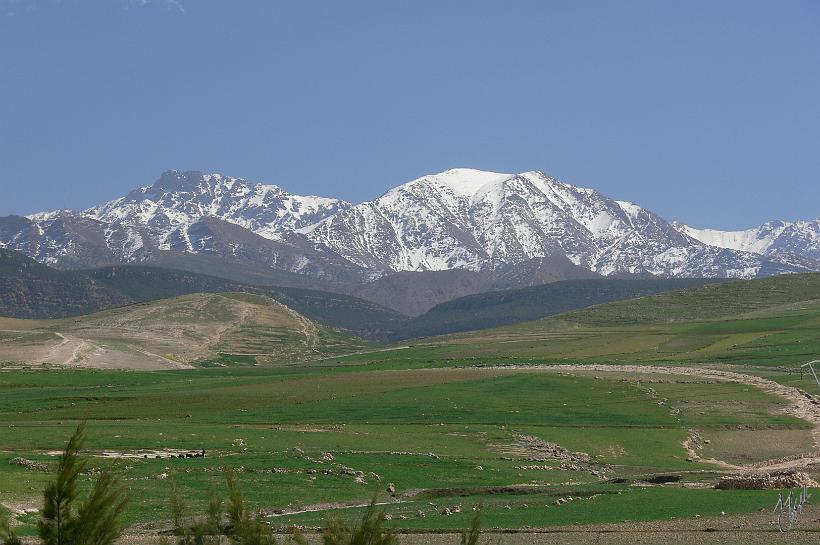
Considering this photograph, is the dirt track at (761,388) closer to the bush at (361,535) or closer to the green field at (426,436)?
the green field at (426,436)

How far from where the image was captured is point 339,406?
101 meters

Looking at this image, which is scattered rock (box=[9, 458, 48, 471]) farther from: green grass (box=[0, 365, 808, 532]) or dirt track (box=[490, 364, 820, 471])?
dirt track (box=[490, 364, 820, 471])

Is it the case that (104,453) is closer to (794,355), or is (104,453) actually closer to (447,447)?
(447,447)

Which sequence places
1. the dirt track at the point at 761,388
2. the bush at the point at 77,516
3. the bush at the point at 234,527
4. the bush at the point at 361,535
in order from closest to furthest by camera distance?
1. the bush at the point at 77,516
2. the bush at the point at 361,535
3. the bush at the point at 234,527
4. the dirt track at the point at 761,388

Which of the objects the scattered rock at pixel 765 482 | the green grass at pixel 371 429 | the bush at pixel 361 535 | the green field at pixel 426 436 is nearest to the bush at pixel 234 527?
the bush at pixel 361 535

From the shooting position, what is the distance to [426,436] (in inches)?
3120

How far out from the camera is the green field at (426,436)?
5009cm

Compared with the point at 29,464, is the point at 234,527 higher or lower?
higher

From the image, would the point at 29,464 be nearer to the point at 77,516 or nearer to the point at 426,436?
the point at 426,436

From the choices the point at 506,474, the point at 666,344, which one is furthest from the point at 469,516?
the point at 666,344

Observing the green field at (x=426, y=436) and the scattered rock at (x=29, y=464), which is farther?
the scattered rock at (x=29, y=464)

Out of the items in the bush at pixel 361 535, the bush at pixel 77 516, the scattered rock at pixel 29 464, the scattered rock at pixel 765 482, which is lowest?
the scattered rock at pixel 765 482

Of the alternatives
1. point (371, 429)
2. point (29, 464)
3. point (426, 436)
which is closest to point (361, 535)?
point (29, 464)

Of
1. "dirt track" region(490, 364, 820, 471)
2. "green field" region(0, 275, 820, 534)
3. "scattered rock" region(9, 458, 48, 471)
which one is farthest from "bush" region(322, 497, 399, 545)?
"dirt track" region(490, 364, 820, 471)
